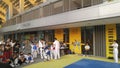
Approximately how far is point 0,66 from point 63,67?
10.7 m

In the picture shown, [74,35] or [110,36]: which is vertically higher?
[74,35]

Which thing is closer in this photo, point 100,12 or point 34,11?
point 100,12

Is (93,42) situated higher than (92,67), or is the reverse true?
(93,42)

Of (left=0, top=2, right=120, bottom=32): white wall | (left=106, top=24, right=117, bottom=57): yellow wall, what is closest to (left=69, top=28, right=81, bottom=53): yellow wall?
(left=0, top=2, right=120, bottom=32): white wall

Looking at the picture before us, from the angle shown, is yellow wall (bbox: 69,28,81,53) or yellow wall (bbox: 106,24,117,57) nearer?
yellow wall (bbox: 106,24,117,57)

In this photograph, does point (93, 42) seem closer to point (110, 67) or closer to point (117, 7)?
point (117, 7)

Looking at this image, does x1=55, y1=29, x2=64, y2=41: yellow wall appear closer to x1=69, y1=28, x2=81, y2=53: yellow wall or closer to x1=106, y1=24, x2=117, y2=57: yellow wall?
x1=69, y1=28, x2=81, y2=53: yellow wall

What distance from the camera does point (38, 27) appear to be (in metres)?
24.8

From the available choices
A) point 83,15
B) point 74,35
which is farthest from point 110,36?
point 74,35

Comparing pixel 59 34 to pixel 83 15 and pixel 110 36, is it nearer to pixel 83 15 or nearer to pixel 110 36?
pixel 83 15

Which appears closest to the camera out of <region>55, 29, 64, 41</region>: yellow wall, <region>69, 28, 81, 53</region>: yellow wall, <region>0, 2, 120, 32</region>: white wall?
<region>0, 2, 120, 32</region>: white wall

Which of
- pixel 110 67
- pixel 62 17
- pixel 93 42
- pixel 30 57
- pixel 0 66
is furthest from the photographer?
pixel 62 17

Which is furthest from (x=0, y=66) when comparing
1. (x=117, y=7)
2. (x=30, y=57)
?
(x=30, y=57)

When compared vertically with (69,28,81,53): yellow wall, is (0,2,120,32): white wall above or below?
above
